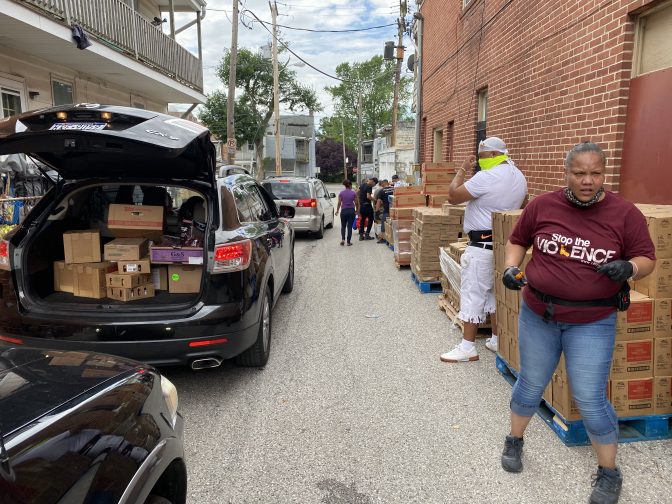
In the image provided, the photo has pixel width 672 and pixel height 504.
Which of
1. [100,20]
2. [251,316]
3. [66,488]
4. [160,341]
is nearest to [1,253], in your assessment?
[160,341]

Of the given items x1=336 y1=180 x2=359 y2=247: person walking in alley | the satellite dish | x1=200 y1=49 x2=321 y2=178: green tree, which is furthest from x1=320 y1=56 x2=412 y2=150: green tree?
x1=336 y1=180 x2=359 y2=247: person walking in alley

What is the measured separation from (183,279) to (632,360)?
330cm

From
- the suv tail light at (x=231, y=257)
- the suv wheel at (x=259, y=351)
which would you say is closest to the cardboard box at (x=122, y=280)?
the suv tail light at (x=231, y=257)

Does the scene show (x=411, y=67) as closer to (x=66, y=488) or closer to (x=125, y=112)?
(x=125, y=112)

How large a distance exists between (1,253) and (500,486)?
3778 millimetres

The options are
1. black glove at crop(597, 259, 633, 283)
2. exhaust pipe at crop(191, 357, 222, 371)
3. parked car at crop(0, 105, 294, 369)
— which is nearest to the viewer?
black glove at crop(597, 259, 633, 283)

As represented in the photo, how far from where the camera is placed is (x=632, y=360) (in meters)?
3.06

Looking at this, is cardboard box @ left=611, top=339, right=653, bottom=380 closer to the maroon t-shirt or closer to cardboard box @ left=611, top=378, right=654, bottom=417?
cardboard box @ left=611, top=378, right=654, bottom=417

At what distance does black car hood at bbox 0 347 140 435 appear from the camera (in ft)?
4.90

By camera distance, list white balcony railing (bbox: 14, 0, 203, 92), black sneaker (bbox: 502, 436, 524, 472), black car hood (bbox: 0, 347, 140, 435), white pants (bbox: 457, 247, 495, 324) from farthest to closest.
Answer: white balcony railing (bbox: 14, 0, 203, 92) → white pants (bbox: 457, 247, 495, 324) → black sneaker (bbox: 502, 436, 524, 472) → black car hood (bbox: 0, 347, 140, 435)

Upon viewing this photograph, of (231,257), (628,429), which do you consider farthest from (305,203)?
(628,429)

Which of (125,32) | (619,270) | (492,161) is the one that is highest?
(125,32)

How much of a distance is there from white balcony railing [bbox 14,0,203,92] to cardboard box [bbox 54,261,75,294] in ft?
17.8

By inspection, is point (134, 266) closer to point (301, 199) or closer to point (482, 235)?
point (482, 235)
